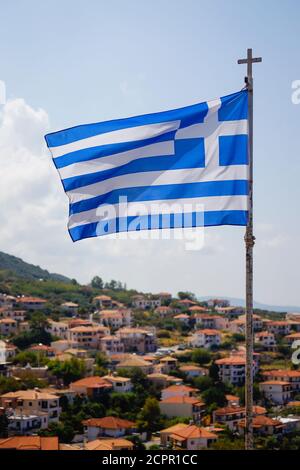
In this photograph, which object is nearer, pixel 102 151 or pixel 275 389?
pixel 102 151

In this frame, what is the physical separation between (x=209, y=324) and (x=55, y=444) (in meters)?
58.8

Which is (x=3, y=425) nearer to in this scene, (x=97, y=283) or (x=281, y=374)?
(x=281, y=374)

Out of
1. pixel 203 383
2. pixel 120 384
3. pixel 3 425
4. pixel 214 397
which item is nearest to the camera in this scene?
pixel 3 425

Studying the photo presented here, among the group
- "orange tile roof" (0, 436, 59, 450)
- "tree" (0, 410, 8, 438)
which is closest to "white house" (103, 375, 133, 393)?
"tree" (0, 410, 8, 438)

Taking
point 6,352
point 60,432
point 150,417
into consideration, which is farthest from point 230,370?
point 60,432

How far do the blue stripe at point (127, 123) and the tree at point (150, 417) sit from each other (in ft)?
121

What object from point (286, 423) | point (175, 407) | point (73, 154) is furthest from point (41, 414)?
point (73, 154)

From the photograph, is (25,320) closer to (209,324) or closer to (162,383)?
(209,324)

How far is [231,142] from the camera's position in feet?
25.8

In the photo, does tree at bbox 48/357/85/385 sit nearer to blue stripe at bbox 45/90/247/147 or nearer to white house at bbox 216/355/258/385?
white house at bbox 216/355/258/385

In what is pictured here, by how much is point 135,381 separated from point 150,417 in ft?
33.9

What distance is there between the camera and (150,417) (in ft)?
148

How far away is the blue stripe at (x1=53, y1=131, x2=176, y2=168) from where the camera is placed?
830 centimetres

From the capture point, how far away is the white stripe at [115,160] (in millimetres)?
8305
